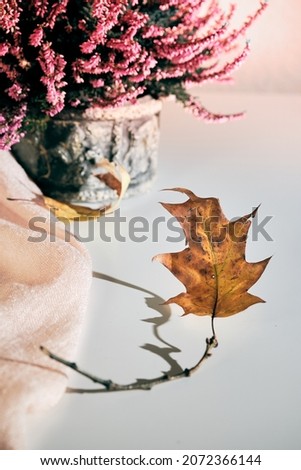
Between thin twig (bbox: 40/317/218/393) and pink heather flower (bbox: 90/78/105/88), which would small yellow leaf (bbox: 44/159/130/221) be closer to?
pink heather flower (bbox: 90/78/105/88)

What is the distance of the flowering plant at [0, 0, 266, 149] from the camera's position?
0.72 meters

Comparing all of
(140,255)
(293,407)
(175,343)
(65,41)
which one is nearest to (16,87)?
(65,41)

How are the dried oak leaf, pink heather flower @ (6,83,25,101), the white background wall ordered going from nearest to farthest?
the dried oak leaf → pink heather flower @ (6,83,25,101) → the white background wall

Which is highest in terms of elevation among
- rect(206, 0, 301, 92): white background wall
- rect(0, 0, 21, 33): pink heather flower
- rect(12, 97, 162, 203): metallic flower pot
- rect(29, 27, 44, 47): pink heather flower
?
rect(206, 0, 301, 92): white background wall

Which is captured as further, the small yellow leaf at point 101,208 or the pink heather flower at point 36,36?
the small yellow leaf at point 101,208

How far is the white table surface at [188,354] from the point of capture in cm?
52

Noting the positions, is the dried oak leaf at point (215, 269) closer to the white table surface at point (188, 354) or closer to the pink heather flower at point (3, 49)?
the white table surface at point (188, 354)

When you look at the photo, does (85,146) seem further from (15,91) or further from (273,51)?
(273,51)

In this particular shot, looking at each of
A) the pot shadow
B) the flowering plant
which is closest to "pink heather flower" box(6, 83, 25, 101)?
the flowering plant

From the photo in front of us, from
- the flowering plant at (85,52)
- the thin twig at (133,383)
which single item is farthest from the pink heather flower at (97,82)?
the thin twig at (133,383)

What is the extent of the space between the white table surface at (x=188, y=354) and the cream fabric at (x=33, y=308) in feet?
0.07

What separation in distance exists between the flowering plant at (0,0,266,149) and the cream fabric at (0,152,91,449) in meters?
0.12

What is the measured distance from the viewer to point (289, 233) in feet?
2.74

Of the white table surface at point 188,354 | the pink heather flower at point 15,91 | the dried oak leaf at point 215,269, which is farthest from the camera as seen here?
the pink heather flower at point 15,91
